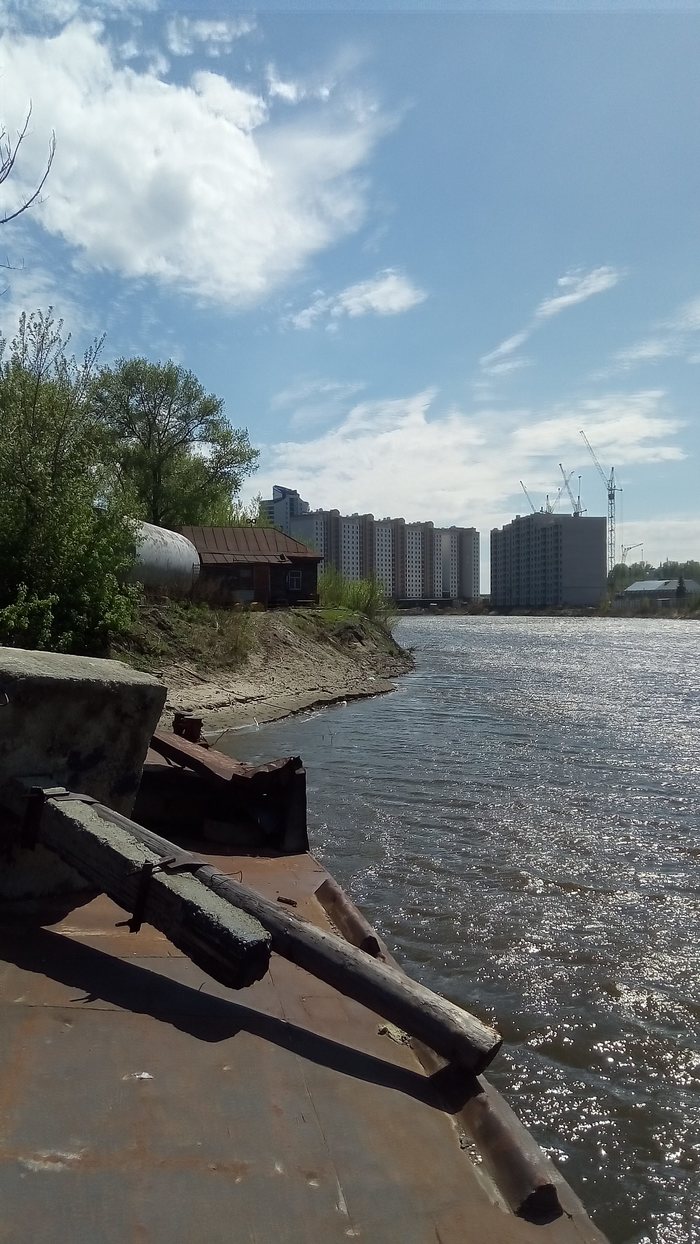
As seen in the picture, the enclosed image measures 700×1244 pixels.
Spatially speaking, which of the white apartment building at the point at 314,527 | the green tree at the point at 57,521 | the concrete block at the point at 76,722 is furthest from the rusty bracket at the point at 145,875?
the white apartment building at the point at 314,527

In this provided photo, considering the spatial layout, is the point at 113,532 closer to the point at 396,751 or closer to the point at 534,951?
the point at 396,751

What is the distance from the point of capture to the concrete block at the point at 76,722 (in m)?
3.87

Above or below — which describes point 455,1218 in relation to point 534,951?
above

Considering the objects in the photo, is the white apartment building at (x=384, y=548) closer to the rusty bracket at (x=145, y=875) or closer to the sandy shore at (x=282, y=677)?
the sandy shore at (x=282, y=677)

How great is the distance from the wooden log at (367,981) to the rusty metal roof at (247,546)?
3410 centimetres

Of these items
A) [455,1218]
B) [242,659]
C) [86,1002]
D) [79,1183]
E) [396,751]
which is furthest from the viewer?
[242,659]

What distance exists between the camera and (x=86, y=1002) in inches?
129

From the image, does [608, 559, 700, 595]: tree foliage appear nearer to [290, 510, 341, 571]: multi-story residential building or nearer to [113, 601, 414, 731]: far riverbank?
[290, 510, 341, 571]: multi-story residential building

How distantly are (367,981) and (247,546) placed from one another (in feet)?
122

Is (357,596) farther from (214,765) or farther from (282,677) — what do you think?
(214,765)

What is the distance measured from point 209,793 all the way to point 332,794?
5936 millimetres

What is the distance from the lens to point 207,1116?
2.72 metres

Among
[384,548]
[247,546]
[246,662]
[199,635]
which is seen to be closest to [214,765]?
[199,635]

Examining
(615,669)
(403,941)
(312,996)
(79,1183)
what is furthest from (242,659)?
(615,669)
